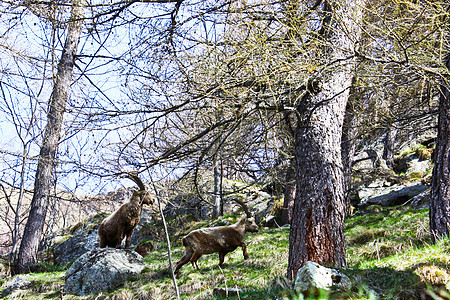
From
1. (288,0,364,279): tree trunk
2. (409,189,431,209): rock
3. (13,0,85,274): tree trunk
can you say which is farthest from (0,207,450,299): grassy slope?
(13,0,85,274): tree trunk

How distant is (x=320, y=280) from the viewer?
2709 mm

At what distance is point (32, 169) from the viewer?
443 inches

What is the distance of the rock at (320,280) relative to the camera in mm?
2672

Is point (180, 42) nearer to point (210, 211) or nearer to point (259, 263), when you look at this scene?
point (259, 263)

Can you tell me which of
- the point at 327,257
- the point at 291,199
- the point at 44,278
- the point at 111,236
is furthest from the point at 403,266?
the point at 44,278

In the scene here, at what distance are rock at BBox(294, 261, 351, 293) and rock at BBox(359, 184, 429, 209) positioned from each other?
9249mm

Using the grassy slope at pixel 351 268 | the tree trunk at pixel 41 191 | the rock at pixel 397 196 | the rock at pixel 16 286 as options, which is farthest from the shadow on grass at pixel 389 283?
the tree trunk at pixel 41 191

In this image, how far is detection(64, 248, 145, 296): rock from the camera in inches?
261

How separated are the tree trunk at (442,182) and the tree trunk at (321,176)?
154cm

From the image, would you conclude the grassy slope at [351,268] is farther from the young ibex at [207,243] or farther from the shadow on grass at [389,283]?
the young ibex at [207,243]

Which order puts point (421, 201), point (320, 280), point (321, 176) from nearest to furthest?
point (320, 280) < point (321, 176) < point (421, 201)

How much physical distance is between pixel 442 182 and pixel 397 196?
6340 millimetres

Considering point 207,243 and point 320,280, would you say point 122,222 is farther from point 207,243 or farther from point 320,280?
point 320,280

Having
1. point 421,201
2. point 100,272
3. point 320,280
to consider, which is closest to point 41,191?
point 100,272
